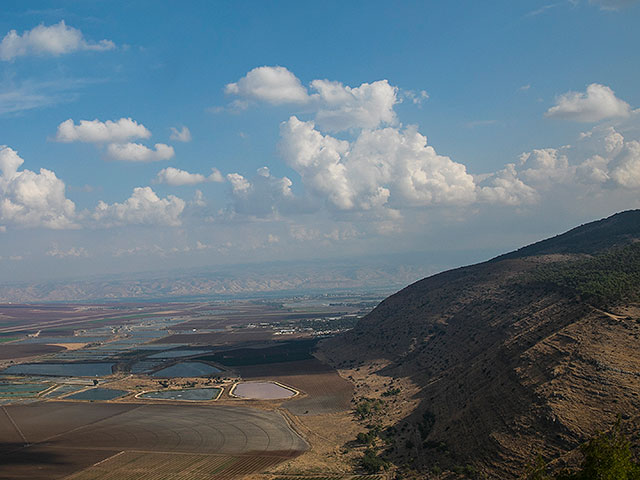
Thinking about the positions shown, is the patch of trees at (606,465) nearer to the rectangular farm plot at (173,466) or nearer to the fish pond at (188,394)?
the rectangular farm plot at (173,466)

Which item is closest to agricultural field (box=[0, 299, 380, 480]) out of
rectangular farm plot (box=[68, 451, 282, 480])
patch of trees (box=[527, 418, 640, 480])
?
rectangular farm plot (box=[68, 451, 282, 480])

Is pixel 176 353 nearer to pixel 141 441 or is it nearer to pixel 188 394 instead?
pixel 188 394

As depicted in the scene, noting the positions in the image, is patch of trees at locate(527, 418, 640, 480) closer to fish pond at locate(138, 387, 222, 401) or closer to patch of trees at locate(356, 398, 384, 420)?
patch of trees at locate(356, 398, 384, 420)

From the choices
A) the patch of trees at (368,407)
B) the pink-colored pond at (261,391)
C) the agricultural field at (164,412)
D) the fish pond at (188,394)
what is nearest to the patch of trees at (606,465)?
the agricultural field at (164,412)

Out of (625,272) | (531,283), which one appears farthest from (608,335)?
(531,283)

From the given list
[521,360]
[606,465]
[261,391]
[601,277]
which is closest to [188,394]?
[261,391]

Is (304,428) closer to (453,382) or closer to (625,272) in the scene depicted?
(453,382)

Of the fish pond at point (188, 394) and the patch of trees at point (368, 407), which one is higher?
the fish pond at point (188, 394)
